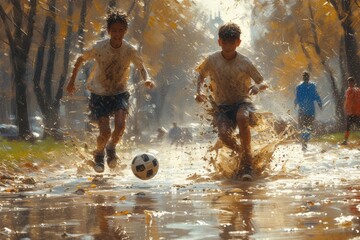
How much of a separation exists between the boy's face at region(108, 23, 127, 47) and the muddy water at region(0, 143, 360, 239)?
1.95 meters

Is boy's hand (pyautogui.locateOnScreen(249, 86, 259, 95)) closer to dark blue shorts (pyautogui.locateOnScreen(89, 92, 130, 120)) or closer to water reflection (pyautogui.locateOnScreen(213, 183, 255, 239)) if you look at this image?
water reflection (pyautogui.locateOnScreen(213, 183, 255, 239))

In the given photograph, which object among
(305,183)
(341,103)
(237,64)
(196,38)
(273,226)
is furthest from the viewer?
(196,38)

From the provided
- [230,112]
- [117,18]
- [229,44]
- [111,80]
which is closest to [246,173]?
[230,112]

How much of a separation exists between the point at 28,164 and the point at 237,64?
6159 millimetres

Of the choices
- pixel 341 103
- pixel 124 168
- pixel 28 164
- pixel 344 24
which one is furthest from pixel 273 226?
pixel 341 103

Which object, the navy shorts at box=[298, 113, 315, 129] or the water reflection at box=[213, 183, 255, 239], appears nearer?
the water reflection at box=[213, 183, 255, 239]

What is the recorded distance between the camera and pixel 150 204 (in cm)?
797

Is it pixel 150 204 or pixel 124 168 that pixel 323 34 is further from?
pixel 150 204

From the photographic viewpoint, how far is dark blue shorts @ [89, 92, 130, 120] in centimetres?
1302

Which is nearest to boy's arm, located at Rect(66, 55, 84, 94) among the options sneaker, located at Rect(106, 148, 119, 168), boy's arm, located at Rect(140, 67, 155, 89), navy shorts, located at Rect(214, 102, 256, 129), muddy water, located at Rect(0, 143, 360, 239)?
boy's arm, located at Rect(140, 67, 155, 89)

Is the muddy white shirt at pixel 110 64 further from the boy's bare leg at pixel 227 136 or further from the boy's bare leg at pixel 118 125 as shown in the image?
the boy's bare leg at pixel 227 136

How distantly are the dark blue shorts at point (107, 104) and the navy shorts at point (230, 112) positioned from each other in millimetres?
1544

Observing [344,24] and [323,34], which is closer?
[344,24]

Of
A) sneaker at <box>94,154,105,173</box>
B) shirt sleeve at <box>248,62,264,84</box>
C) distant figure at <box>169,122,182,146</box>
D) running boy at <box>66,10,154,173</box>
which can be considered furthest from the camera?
distant figure at <box>169,122,182,146</box>
